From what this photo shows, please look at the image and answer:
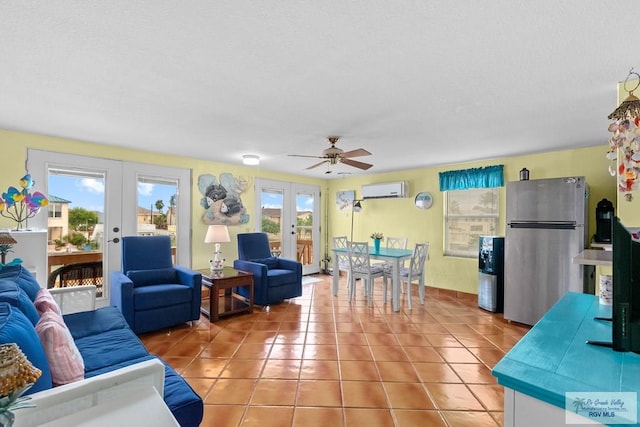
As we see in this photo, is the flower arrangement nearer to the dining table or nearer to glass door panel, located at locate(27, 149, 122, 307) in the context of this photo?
glass door panel, located at locate(27, 149, 122, 307)

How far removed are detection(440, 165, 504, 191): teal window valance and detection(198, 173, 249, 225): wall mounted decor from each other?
10.8ft

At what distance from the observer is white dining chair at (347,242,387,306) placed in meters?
4.30

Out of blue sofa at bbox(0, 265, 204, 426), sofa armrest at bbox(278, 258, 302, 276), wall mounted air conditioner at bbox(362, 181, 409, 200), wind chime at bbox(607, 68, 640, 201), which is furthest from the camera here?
wall mounted air conditioner at bbox(362, 181, 409, 200)

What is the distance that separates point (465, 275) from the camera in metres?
4.74

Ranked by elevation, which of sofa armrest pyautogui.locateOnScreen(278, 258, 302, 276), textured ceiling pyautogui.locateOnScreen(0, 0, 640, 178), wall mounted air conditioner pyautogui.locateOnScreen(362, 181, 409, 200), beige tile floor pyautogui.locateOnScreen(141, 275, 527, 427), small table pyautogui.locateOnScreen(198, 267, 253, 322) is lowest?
beige tile floor pyautogui.locateOnScreen(141, 275, 527, 427)

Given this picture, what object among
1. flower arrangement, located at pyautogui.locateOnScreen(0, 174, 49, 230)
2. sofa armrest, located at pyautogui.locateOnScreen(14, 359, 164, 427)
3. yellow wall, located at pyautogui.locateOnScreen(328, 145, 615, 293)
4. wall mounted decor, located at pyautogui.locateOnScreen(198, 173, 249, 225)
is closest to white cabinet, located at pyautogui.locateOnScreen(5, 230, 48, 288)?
flower arrangement, located at pyautogui.locateOnScreen(0, 174, 49, 230)

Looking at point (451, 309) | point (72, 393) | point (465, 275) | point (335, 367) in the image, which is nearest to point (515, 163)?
point (465, 275)

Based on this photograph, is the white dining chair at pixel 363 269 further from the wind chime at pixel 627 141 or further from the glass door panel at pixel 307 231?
the wind chime at pixel 627 141

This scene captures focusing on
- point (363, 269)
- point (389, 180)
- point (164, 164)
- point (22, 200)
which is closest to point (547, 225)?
point (363, 269)

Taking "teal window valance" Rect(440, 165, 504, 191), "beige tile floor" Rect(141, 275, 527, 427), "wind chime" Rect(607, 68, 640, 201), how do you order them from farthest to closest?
"teal window valance" Rect(440, 165, 504, 191) < "beige tile floor" Rect(141, 275, 527, 427) < "wind chime" Rect(607, 68, 640, 201)

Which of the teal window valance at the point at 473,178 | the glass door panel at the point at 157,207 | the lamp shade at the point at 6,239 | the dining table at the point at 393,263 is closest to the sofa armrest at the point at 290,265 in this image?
the dining table at the point at 393,263

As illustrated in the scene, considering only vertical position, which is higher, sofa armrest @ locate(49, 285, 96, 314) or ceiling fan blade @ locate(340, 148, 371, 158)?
ceiling fan blade @ locate(340, 148, 371, 158)

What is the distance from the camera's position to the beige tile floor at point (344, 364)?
1.92 m

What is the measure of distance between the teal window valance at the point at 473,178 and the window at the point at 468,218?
0.17 m
